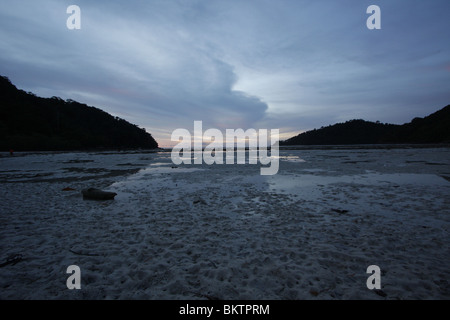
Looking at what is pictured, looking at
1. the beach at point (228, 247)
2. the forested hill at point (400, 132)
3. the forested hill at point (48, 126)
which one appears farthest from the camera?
the forested hill at point (400, 132)

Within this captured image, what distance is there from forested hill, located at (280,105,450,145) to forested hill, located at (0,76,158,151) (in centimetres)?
16908

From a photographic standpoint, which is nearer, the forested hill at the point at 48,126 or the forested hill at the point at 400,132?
the forested hill at the point at 48,126

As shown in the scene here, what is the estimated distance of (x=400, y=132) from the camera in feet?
455

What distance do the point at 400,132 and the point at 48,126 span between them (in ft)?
679

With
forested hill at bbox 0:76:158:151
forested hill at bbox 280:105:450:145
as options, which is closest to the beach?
forested hill at bbox 0:76:158:151

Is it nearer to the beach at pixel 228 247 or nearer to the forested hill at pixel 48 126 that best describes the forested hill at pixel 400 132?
the beach at pixel 228 247

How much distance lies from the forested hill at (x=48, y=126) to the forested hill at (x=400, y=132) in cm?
16908

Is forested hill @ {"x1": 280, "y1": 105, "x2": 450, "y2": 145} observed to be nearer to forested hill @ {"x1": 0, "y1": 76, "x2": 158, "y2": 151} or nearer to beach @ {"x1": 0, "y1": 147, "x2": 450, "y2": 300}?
beach @ {"x1": 0, "y1": 147, "x2": 450, "y2": 300}

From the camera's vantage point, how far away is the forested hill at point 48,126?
7316 cm

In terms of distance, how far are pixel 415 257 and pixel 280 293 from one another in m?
3.46

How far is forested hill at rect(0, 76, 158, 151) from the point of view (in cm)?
A: 7316

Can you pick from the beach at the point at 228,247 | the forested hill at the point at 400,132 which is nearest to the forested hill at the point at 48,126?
the beach at the point at 228,247

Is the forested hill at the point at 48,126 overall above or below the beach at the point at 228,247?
above

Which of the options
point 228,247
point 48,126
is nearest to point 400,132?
point 228,247
